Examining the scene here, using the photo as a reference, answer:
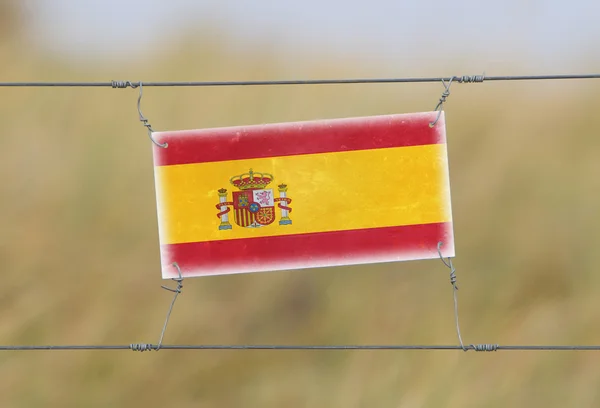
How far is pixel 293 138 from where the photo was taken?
1615 millimetres

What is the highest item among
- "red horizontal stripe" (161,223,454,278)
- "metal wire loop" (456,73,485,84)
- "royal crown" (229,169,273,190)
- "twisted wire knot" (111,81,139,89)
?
"twisted wire knot" (111,81,139,89)

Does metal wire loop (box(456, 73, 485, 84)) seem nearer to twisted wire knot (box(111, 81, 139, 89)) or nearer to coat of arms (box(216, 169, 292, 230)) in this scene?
coat of arms (box(216, 169, 292, 230))

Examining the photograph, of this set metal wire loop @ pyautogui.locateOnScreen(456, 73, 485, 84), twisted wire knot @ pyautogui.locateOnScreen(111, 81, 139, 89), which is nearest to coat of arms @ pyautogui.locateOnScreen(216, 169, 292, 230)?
twisted wire knot @ pyautogui.locateOnScreen(111, 81, 139, 89)

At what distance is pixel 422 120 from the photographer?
1599 mm

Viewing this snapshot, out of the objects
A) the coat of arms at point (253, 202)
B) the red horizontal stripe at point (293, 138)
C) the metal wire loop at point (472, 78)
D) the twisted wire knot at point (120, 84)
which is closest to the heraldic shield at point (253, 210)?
the coat of arms at point (253, 202)

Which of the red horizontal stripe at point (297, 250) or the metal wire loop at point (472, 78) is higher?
the metal wire loop at point (472, 78)

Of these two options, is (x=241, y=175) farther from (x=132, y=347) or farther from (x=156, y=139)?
(x=132, y=347)

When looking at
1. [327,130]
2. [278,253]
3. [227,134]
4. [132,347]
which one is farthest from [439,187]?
[132,347]

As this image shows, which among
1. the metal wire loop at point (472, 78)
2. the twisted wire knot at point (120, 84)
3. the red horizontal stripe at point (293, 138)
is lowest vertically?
the red horizontal stripe at point (293, 138)

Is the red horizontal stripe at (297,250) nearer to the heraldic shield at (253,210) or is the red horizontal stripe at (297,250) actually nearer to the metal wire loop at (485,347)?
the heraldic shield at (253,210)

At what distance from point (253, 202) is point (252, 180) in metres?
0.05

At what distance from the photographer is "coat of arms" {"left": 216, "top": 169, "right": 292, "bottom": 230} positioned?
1.60 metres

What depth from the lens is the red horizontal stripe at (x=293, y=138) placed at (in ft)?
5.25

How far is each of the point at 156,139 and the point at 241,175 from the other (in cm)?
23
